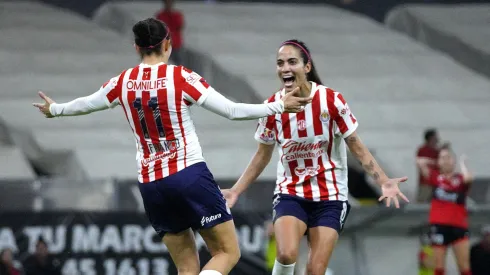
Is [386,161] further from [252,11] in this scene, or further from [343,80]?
[252,11]

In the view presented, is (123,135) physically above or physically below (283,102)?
below

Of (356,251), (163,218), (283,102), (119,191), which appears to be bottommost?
(356,251)

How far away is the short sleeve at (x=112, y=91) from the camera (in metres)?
6.00

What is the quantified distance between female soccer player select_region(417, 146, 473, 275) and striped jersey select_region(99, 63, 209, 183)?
6.21m

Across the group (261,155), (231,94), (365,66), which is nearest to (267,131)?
(261,155)

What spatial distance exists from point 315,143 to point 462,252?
5.33 m

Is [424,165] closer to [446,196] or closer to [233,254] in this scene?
[446,196]

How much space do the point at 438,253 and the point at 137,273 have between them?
348 centimetres

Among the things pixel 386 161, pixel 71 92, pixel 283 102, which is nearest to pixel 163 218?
pixel 283 102

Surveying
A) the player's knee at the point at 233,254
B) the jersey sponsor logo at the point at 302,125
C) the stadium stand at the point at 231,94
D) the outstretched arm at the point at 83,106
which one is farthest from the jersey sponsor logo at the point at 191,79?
the stadium stand at the point at 231,94

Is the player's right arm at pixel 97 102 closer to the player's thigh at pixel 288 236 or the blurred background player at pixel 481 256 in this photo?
the player's thigh at pixel 288 236

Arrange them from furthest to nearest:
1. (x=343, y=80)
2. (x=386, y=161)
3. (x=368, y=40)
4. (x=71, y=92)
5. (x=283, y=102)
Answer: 1. (x=368, y=40)
2. (x=343, y=80)
3. (x=71, y=92)
4. (x=386, y=161)
5. (x=283, y=102)

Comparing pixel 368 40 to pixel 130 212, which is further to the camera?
pixel 368 40

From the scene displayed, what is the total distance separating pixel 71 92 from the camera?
15.4 meters
